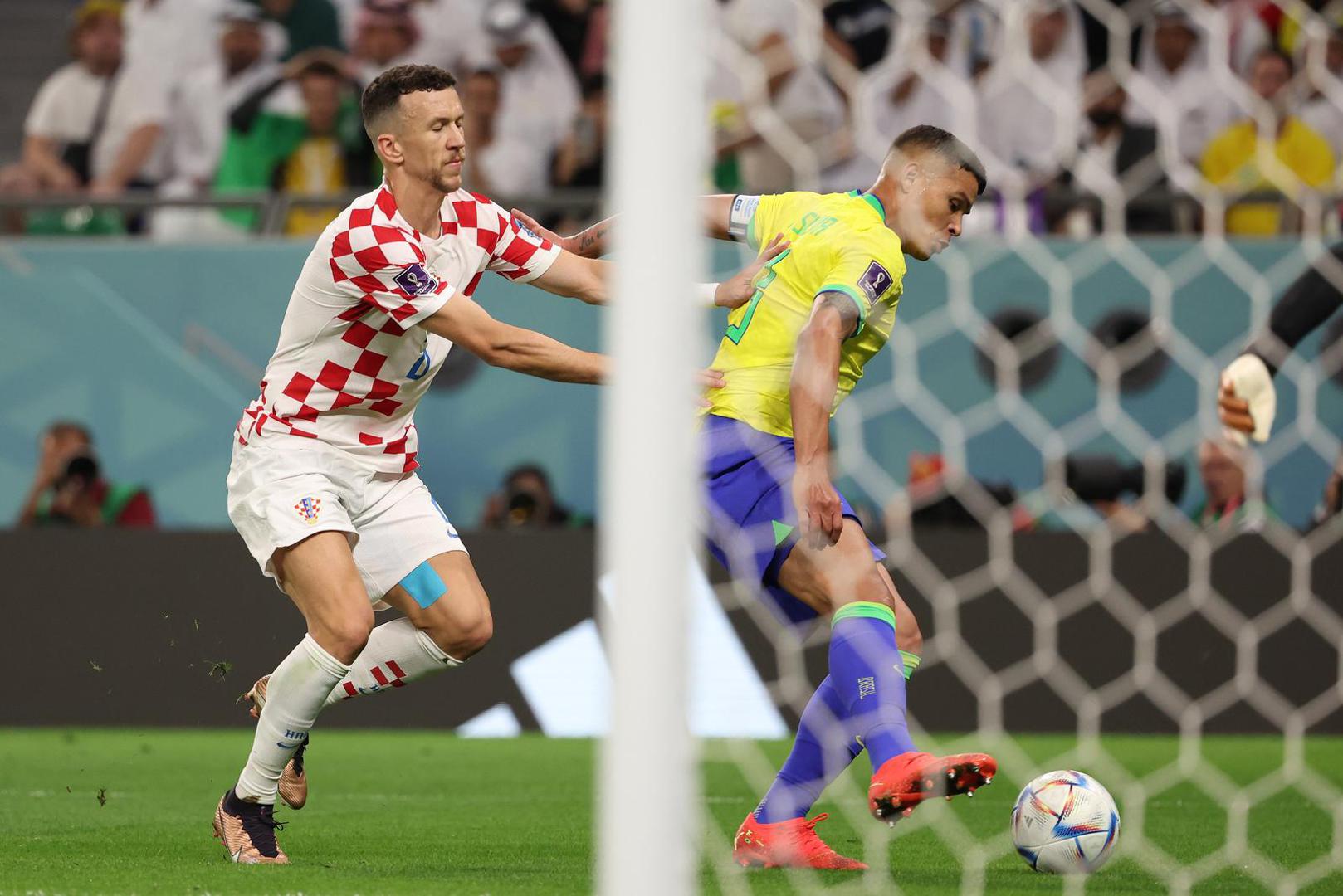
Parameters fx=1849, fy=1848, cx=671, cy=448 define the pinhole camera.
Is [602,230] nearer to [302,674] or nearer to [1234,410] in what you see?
[302,674]

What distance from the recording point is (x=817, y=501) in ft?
12.6

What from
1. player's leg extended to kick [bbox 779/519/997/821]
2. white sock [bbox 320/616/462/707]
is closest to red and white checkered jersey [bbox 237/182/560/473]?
white sock [bbox 320/616/462/707]

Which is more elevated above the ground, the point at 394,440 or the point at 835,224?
the point at 835,224

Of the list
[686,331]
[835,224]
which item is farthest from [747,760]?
[686,331]

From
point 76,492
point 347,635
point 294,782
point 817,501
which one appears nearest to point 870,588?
point 817,501

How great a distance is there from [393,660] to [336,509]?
19.4 inches

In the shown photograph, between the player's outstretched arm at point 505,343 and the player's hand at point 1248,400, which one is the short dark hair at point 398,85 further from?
the player's hand at point 1248,400

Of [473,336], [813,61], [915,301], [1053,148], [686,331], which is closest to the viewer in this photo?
[686,331]

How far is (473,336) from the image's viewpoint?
4141 millimetres

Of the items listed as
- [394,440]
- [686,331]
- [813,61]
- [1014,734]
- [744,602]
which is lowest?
[1014,734]

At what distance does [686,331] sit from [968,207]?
2298 mm

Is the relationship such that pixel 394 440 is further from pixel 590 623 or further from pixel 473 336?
pixel 590 623

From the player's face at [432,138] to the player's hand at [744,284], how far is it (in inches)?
27.2

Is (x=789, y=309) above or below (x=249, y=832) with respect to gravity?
above
